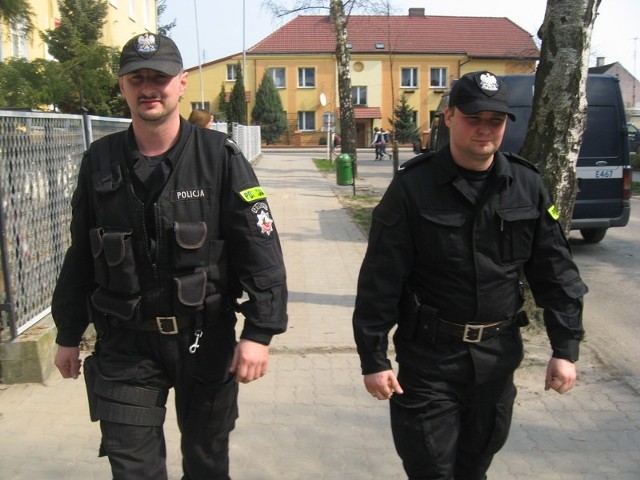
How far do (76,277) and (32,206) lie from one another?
2.42m

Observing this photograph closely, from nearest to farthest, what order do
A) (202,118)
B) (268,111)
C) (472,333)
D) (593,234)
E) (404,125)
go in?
(472,333)
(202,118)
(593,234)
(404,125)
(268,111)

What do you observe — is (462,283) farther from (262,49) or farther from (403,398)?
(262,49)

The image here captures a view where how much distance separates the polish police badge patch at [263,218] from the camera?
8.36 ft

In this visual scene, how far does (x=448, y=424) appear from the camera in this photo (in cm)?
251

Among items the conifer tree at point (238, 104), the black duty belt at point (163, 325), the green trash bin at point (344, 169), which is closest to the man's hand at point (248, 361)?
the black duty belt at point (163, 325)

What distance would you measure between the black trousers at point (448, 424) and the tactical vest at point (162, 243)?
2.69 feet

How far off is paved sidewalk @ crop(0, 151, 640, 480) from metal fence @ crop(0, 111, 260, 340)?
629 mm

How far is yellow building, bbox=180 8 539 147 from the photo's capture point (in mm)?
57031

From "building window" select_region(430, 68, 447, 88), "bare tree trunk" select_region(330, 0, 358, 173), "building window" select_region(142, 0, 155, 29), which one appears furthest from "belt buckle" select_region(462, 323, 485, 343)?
"building window" select_region(430, 68, 447, 88)

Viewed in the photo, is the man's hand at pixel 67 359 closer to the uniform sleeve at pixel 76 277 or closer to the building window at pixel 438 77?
the uniform sleeve at pixel 76 277

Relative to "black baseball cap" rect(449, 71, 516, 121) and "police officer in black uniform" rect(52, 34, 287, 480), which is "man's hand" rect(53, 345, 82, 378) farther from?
"black baseball cap" rect(449, 71, 516, 121)

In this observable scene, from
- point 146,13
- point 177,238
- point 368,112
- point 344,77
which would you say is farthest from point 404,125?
point 177,238

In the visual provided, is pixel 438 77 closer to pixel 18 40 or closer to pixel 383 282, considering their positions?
pixel 18 40

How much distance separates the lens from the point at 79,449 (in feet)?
12.1
